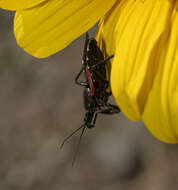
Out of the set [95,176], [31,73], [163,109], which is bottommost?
[95,176]

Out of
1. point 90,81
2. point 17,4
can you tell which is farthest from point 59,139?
point 17,4

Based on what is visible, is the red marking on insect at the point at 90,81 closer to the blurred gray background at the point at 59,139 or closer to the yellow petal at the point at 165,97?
the yellow petal at the point at 165,97

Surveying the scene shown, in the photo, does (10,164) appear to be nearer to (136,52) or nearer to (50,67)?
(50,67)

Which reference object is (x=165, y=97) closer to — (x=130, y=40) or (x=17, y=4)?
(x=130, y=40)

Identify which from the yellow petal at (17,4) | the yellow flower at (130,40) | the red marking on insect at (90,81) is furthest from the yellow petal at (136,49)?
the yellow petal at (17,4)

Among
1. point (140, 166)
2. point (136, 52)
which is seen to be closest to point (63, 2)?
point (136, 52)
